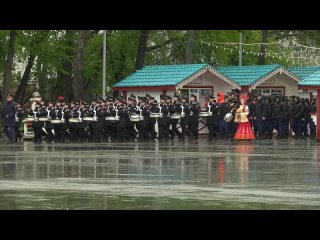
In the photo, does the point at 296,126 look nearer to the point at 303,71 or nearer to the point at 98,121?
the point at 98,121

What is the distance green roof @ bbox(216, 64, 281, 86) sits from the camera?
172 feet

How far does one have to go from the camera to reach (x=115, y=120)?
43500 mm

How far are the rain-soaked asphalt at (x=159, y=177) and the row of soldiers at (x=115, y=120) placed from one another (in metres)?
5.45

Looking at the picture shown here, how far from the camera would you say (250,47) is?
72312 mm

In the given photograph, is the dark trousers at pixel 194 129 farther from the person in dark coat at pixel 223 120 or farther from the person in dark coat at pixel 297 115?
the person in dark coat at pixel 297 115

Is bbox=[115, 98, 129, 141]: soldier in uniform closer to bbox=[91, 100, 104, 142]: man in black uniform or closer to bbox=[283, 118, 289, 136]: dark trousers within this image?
bbox=[91, 100, 104, 142]: man in black uniform

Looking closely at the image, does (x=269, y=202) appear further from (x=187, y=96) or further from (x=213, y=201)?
(x=187, y=96)

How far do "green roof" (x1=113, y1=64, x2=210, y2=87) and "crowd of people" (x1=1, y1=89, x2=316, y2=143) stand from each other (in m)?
0.73

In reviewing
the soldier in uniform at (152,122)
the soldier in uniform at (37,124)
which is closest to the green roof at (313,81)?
the soldier in uniform at (152,122)
